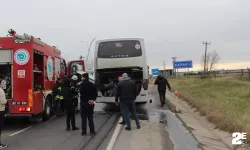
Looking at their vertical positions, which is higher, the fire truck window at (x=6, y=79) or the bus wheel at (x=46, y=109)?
the fire truck window at (x=6, y=79)

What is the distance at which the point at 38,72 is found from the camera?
11.7 meters

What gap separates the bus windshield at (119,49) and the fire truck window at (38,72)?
4288mm

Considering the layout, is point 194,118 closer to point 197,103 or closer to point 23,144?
point 197,103

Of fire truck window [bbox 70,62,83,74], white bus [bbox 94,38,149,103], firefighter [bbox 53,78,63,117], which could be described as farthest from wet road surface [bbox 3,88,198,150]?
fire truck window [bbox 70,62,83,74]

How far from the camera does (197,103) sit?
55.4 ft

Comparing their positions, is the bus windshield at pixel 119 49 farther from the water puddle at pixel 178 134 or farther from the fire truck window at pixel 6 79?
the fire truck window at pixel 6 79

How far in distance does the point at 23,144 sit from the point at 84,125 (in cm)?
180

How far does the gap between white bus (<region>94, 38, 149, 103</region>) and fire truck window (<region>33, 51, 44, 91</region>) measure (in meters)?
3.71

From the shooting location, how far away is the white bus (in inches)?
607

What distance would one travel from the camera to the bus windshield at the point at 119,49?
1576cm

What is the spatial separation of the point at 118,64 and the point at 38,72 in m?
4.76

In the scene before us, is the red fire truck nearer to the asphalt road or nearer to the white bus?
the asphalt road

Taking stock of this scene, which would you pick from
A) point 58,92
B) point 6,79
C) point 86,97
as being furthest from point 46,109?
point 86,97

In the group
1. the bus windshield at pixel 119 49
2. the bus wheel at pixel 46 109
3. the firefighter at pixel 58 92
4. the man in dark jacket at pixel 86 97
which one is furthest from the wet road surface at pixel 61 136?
the bus windshield at pixel 119 49
